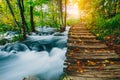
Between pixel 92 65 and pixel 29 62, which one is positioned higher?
pixel 92 65

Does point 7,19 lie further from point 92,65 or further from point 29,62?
point 92,65

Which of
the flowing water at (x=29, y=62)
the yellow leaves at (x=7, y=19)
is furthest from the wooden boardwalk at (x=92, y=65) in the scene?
the yellow leaves at (x=7, y=19)

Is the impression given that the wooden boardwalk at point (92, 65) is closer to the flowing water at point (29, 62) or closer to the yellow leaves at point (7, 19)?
the flowing water at point (29, 62)

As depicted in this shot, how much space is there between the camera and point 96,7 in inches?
671

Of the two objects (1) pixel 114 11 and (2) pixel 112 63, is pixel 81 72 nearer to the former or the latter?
(2) pixel 112 63

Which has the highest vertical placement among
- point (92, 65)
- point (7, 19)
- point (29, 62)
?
point (7, 19)

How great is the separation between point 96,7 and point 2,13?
11.2 m

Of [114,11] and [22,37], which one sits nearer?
[114,11]

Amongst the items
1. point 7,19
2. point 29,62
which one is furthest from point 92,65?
point 7,19

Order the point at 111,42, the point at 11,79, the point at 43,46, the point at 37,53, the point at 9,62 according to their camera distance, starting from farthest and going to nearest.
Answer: the point at 43,46, the point at 37,53, the point at 9,62, the point at 111,42, the point at 11,79

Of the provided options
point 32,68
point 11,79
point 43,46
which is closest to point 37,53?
point 43,46

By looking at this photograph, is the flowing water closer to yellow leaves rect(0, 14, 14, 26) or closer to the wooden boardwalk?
the wooden boardwalk

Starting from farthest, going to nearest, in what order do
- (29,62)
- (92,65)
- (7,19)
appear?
(7,19)
(29,62)
(92,65)

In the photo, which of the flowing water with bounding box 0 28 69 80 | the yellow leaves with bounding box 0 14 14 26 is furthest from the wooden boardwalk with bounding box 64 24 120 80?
the yellow leaves with bounding box 0 14 14 26
